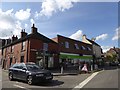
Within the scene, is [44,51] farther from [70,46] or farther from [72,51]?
[72,51]

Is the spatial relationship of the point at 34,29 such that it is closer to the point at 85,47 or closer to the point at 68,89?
the point at 85,47

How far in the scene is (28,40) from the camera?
2984 cm

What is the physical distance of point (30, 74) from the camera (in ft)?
45.0

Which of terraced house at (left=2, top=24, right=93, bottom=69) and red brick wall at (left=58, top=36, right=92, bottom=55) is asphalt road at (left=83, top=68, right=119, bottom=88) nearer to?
terraced house at (left=2, top=24, right=93, bottom=69)

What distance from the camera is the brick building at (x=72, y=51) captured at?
35.6 meters

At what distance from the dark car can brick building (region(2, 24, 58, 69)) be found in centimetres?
1231

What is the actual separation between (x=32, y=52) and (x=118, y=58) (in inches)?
2530

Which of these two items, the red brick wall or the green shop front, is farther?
the green shop front

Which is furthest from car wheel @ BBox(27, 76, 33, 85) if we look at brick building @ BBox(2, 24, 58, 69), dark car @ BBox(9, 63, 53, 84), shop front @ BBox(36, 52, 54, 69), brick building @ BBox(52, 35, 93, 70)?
brick building @ BBox(52, 35, 93, 70)

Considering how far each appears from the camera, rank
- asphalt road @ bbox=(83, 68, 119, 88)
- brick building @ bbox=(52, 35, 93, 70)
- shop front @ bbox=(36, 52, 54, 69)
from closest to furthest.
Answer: asphalt road @ bbox=(83, 68, 119, 88) < shop front @ bbox=(36, 52, 54, 69) < brick building @ bbox=(52, 35, 93, 70)

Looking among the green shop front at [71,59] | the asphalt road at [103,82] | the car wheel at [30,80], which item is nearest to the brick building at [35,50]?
the green shop front at [71,59]

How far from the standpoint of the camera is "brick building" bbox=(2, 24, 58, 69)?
1158 inches

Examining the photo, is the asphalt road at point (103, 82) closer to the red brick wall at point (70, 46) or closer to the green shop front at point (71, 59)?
the green shop front at point (71, 59)

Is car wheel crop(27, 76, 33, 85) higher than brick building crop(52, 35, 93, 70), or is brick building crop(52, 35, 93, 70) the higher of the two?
brick building crop(52, 35, 93, 70)
